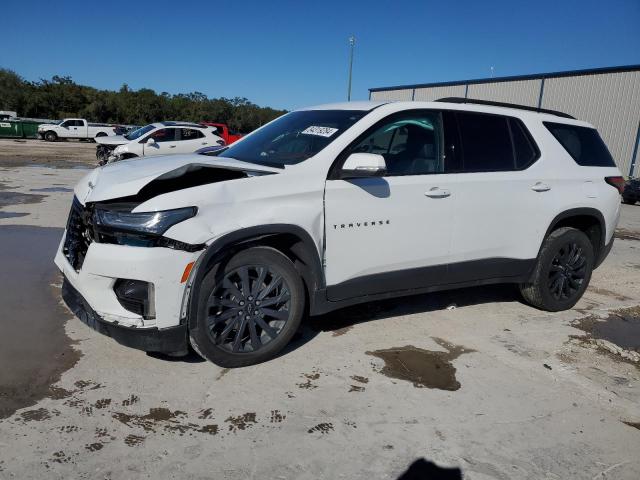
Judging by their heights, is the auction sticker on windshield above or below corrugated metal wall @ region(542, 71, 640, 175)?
below

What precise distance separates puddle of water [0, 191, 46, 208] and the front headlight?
7.36 m

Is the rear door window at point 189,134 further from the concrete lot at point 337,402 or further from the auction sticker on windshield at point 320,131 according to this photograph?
the auction sticker on windshield at point 320,131

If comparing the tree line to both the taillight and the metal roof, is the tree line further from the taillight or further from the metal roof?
the taillight

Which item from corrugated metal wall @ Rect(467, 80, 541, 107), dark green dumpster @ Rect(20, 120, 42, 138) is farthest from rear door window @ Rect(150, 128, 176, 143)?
dark green dumpster @ Rect(20, 120, 42, 138)

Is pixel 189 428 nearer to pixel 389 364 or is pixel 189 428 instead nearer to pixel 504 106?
pixel 389 364

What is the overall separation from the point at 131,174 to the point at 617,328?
4483 millimetres

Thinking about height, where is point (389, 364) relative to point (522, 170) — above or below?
below

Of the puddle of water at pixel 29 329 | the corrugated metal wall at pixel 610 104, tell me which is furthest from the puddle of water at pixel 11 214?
the corrugated metal wall at pixel 610 104

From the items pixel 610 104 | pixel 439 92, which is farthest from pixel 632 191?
pixel 439 92

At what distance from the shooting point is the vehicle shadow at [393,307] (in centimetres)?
442

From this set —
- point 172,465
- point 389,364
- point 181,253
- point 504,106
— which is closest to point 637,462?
point 389,364

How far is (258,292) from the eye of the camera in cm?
350

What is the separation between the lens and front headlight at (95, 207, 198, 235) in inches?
122

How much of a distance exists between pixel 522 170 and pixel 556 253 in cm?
92
